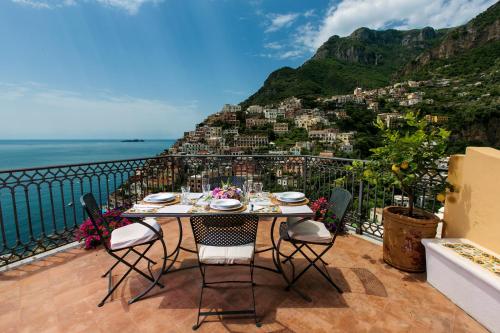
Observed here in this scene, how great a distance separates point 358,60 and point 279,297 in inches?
2461

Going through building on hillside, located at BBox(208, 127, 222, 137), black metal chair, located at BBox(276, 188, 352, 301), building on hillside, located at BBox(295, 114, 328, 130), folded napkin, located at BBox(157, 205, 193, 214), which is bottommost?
black metal chair, located at BBox(276, 188, 352, 301)

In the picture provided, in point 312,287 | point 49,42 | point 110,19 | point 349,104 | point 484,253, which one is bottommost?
point 312,287

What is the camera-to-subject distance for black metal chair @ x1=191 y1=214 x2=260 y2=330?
1.72m

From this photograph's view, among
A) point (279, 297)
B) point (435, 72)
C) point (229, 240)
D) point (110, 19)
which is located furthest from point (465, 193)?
point (435, 72)

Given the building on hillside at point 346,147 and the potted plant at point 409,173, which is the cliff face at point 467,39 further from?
the potted plant at point 409,173

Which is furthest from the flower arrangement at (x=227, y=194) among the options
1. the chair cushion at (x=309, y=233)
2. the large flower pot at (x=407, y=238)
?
the large flower pot at (x=407, y=238)

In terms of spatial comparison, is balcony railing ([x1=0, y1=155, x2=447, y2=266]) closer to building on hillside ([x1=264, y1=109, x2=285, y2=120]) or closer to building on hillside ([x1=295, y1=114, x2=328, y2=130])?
building on hillside ([x1=295, y1=114, x2=328, y2=130])

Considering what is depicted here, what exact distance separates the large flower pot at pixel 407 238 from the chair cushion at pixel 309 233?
2.90 ft

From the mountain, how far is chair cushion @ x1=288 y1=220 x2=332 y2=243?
38740 mm

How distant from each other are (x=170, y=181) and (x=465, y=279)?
4.75 meters

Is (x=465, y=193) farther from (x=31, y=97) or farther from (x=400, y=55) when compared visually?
(x=400, y=55)

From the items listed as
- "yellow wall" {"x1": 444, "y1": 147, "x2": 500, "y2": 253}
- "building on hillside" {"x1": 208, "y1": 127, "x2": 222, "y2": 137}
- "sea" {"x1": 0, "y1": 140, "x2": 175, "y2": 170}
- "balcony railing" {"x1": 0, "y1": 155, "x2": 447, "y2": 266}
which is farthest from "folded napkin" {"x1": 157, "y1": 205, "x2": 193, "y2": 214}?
"building on hillside" {"x1": 208, "y1": 127, "x2": 222, "y2": 137}

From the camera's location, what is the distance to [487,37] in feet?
102

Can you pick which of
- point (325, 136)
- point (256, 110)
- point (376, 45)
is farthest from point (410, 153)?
point (376, 45)
